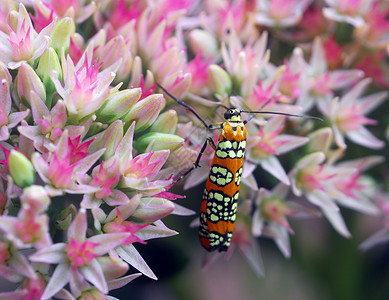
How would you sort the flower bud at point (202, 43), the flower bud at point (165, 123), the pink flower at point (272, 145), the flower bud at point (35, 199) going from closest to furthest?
the flower bud at point (35, 199), the flower bud at point (165, 123), the pink flower at point (272, 145), the flower bud at point (202, 43)

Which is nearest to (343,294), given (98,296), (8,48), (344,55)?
(344,55)

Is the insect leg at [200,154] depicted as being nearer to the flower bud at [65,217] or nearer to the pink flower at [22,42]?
the flower bud at [65,217]

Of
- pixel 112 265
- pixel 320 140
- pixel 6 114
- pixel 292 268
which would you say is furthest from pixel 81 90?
pixel 292 268

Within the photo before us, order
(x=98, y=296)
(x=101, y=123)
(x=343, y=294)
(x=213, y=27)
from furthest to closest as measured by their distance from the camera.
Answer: (x=343, y=294), (x=213, y=27), (x=101, y=123), (x=98, y=296)

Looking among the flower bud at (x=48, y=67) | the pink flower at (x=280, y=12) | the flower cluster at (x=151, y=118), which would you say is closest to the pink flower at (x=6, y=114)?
the flower cluster at (x=151, y=118)

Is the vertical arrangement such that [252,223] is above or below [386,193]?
above

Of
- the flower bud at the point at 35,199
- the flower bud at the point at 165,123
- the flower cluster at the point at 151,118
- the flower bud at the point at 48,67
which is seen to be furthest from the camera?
the flower bud at the point at 165,123

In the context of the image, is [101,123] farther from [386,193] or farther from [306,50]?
[386,193]

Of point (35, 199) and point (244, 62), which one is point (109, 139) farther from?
point (244, 62)
